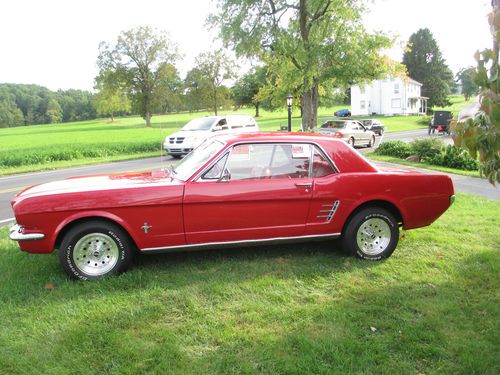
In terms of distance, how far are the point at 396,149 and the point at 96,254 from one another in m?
15.6

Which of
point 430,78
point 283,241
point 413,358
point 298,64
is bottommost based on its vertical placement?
point 413,358

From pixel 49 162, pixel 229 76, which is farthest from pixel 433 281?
pixel 229 76

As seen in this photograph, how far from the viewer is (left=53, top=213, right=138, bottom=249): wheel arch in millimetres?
4232

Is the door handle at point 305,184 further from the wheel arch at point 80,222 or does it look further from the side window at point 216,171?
the wheel arch at point 80,222

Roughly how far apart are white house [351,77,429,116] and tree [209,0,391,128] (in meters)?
40.3

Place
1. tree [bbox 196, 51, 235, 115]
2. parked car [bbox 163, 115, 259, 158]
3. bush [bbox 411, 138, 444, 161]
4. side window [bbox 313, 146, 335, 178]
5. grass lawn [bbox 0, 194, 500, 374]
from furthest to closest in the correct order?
tree [bbox 196, 51, 235, 115] → parked car [bbox 163, 115, 259, 158] → bush [bbox 411, 138, 444, 161] → side window [bbox 313, 146, 335, 178] → grass lawn [bbox 0, 194, 500, 374]

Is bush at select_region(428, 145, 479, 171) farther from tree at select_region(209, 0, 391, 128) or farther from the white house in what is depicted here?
the white house

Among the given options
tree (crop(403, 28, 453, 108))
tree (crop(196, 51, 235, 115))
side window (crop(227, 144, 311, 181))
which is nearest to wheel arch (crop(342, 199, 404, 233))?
side window (crop(227, 144, 311, 181))

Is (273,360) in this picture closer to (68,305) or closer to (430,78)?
(68,305)

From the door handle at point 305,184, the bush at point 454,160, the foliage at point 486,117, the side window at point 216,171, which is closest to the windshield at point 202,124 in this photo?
the bush at point 454,160

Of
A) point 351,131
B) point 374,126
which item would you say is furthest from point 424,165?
point 374,126

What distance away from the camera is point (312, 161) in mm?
4828

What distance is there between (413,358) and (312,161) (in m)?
2.43

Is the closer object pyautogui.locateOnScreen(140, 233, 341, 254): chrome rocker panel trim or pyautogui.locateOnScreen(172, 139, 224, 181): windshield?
pyautogui.locateOnScreen(140, 233, 341, 254): chrome rocker panel trim
